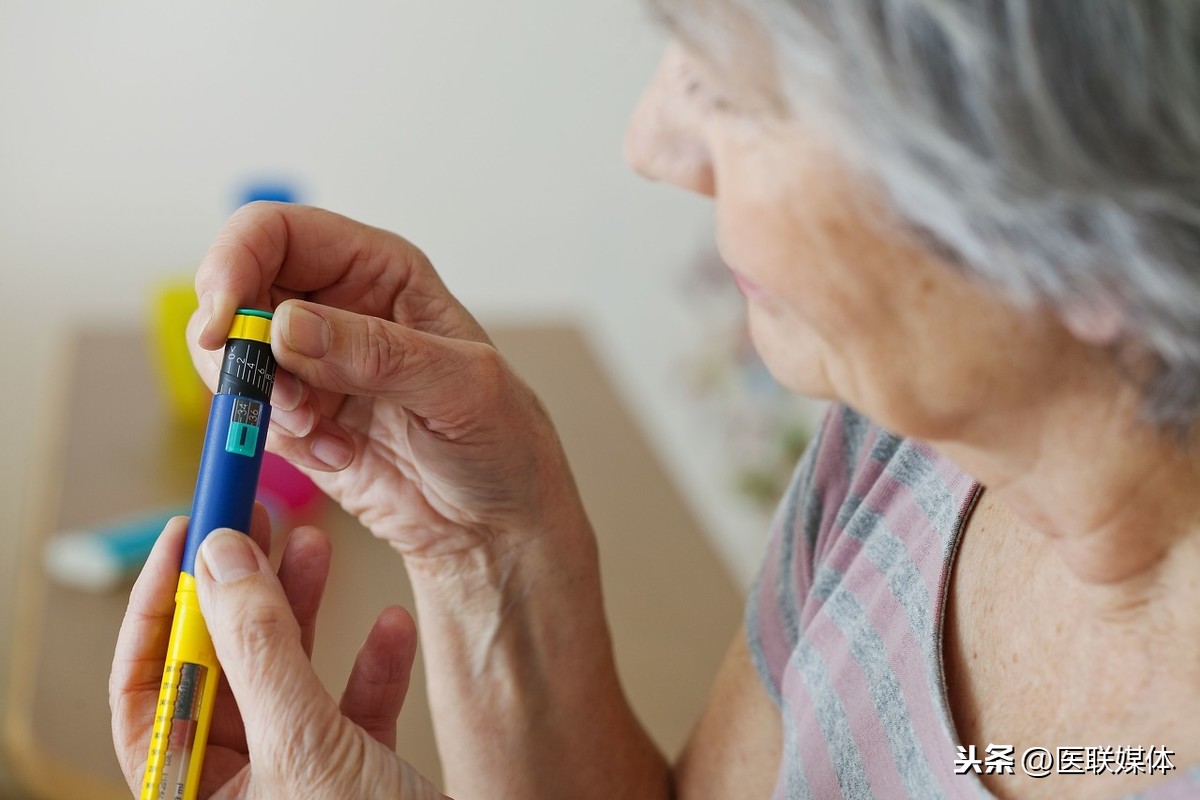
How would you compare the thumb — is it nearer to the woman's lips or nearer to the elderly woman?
the elderly woman

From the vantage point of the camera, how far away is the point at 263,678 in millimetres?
633

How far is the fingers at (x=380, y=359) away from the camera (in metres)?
0.69

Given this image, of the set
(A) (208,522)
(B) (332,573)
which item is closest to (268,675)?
(A) (208,522)

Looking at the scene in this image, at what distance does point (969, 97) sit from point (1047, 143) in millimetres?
36

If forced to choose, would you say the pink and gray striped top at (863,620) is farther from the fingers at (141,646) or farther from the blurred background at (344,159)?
the blurred background at (344,159)

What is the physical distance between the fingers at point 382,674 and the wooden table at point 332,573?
196 mm

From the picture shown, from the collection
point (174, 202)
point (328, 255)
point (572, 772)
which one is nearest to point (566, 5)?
point (174, 202)

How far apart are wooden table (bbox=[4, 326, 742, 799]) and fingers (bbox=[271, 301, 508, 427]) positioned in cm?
34

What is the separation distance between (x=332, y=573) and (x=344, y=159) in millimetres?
1105

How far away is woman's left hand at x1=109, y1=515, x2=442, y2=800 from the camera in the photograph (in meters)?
0.63

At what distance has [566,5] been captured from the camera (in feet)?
6.97

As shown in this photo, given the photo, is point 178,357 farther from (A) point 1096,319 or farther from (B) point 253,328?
(A) point 1096,319

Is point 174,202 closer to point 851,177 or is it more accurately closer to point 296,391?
point 296,391

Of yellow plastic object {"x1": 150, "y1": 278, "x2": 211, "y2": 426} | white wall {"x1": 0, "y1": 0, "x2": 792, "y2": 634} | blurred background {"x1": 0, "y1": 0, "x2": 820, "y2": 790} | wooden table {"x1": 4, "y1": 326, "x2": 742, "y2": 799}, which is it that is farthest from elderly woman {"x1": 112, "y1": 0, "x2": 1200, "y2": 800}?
white wall {"x1": 0, "y1": 0, "x2": 792, "y2": 634}
